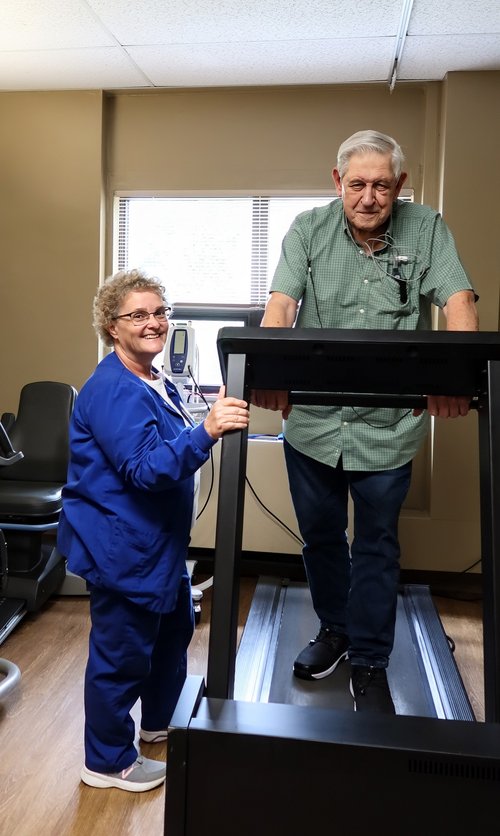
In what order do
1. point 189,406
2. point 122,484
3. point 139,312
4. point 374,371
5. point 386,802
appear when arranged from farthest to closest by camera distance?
point 189,406 < point 139,312 < point 122,484 < point 374,371 < point 386,802

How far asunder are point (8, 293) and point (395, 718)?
3.51m

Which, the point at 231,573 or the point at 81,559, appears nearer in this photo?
the point at 231,573

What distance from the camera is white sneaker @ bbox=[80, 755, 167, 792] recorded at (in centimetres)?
191

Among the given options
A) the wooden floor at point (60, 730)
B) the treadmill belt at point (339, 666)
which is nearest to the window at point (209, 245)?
the treadmill belt at point (339, 666)

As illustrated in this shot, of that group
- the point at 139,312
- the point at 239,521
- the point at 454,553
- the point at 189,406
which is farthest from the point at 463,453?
the point at 239,521

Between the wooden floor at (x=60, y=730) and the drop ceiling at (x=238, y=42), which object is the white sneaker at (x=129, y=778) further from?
the drop ceiling at (x=238, y=42)

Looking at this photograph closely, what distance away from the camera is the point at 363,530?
217cm

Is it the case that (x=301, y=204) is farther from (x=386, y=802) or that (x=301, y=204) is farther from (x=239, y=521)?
(x=386, y=802)

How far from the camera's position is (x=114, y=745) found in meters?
1.92

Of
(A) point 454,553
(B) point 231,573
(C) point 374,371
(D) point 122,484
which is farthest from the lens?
(A) point 454,553

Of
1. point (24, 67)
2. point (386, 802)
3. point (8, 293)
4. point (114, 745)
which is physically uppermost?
point (24, 67)

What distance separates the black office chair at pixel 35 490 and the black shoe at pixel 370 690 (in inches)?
60.9

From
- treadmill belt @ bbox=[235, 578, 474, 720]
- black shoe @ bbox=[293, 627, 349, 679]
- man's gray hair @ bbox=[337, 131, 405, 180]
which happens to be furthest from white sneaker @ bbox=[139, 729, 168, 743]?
man's gray hair @ bbox=[337, 131, 405, 180]

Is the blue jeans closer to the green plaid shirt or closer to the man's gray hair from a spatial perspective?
the green plaid shirt
